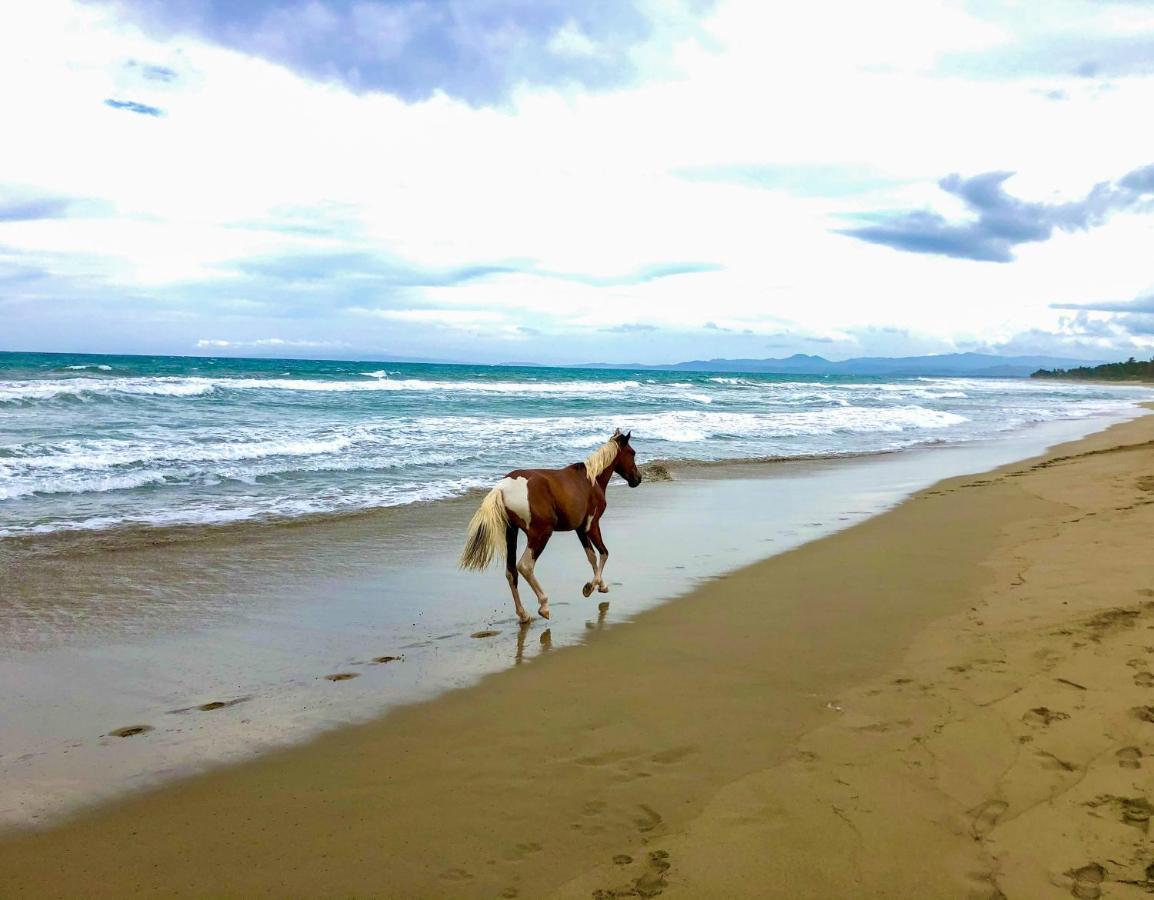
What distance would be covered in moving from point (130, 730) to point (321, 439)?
15.5 metres

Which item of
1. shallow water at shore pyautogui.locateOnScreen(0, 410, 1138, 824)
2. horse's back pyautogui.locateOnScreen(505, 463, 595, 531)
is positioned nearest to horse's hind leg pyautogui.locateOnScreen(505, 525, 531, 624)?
shallow water at shore pyautogui.locateOnScreen(0, 410, 1138, 824)

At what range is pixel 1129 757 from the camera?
366 cm

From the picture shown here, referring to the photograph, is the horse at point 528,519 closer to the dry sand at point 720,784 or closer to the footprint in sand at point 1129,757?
the dry sand at point 720,784

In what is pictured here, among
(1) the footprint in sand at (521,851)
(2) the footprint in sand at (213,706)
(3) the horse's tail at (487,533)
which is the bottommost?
(2) the footprint in sand at (213,706)

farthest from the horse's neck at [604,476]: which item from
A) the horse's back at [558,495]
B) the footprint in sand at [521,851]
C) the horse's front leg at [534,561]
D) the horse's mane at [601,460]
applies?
the footprint in sand at [521,851]

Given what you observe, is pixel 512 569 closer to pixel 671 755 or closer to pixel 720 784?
pixel 671 755

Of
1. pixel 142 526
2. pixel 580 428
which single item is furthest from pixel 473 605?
pixel 580 428

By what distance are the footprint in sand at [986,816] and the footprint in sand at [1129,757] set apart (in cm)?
68

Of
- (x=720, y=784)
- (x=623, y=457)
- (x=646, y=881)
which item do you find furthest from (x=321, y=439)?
(x=646, y=881)

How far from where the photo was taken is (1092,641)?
5129mm

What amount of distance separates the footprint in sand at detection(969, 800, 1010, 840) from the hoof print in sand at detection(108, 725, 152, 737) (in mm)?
4126

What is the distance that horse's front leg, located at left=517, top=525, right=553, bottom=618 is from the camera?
22.1ft

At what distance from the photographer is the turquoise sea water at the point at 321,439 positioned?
12.1 meters

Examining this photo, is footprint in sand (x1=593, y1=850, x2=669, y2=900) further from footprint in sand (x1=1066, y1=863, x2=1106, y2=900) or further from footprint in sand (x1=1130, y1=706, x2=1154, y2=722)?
footprint in sand (x1=1130, y1=706, x2=1154, y2=722)
